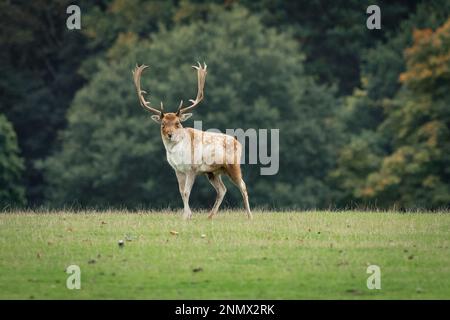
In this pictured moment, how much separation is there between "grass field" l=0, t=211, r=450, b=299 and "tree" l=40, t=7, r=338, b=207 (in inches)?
978

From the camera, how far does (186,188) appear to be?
19.0 metres

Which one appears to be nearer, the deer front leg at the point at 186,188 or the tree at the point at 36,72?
the deer front leg at the point at 186,188

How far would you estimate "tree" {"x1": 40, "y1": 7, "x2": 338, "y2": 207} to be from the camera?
1741 inches

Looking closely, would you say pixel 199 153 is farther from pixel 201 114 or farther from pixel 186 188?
pixel 201 114

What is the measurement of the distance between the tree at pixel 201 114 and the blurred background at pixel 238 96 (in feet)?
0.21

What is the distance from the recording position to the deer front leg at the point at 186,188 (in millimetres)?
18531

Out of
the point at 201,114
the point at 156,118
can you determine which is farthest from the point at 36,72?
the point at 156,118

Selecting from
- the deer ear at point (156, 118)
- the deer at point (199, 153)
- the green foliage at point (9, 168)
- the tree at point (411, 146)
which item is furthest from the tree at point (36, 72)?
the deer at point (199, 153)

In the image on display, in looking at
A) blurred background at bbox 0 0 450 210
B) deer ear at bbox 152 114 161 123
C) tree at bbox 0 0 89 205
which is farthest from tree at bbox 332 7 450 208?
deer ear at bbox 152 114 161 123

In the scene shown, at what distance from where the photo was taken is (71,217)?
62.3 feet

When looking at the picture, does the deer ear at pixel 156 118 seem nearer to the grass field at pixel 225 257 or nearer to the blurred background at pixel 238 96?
the grass field at pixel 225 257
